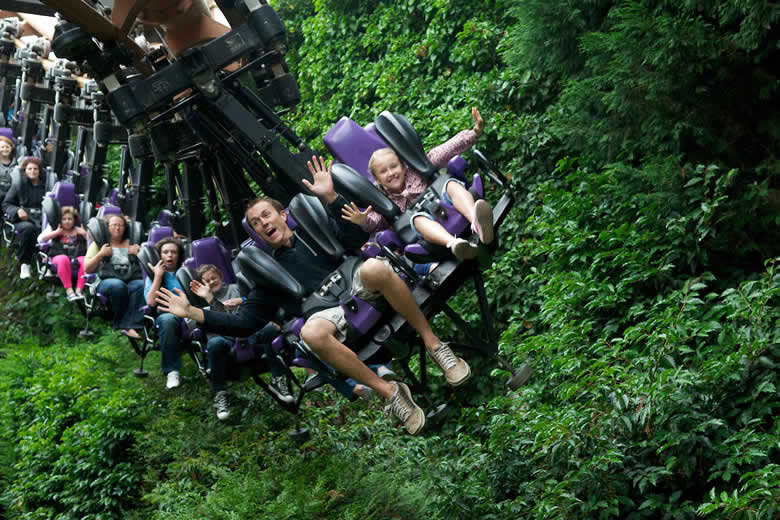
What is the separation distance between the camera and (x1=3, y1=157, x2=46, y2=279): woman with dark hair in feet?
31.3

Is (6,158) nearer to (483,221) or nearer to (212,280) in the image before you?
(212,280)

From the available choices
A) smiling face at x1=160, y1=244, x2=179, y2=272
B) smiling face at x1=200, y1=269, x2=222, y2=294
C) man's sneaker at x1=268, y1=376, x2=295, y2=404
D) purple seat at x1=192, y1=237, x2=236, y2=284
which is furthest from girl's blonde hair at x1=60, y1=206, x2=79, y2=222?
man's sneaker at x1=268, y1=376, x2=295, y2=404

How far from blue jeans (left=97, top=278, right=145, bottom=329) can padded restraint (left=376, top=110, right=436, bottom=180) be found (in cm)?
371

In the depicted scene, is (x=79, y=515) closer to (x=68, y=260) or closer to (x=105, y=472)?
(x=105, y=472)

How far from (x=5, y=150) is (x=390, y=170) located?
8.73 m

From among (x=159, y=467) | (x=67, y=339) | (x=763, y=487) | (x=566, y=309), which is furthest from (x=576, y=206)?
(x=67, y=339)

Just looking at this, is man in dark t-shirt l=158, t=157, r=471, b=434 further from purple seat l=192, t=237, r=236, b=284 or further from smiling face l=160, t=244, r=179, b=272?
smiling face l=160, t=244, r=179, b=272

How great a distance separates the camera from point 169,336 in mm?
5867

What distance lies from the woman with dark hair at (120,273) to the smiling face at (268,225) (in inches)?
116

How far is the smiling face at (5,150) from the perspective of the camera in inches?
434

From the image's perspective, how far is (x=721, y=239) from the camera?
4375 mm

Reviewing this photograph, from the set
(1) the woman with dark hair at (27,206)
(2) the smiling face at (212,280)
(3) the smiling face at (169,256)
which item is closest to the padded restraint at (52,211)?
(1) the woman with dark hair at (27,206)

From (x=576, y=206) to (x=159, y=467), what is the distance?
3.48 m

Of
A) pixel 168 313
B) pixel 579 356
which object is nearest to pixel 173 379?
pixel 168 313
